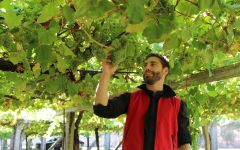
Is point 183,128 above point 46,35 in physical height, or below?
below

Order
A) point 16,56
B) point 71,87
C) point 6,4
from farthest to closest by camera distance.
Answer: point 71,87 < point 16,56 < point 6,4

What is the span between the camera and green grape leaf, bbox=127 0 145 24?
130cm

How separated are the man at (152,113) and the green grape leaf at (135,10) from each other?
54.5 inches

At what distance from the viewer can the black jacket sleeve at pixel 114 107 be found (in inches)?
109

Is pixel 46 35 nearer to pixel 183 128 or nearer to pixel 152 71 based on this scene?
pixel 152 71

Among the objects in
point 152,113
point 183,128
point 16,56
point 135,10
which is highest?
point 16,56

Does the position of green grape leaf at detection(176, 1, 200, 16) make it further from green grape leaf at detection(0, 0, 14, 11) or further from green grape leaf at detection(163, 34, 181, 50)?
green grape leaf at detection(0, 0, 14, 11)

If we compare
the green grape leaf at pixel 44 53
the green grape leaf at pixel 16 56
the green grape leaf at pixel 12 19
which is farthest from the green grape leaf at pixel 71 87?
the green grape leaf at pixel 12 19

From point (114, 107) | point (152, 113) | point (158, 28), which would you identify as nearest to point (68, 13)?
point (158, 28)

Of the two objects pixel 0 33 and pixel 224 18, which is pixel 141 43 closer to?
pixel 224 18

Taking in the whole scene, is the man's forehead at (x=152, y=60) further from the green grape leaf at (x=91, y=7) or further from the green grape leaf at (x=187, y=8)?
the green grape leaf at (x=91, y=7)

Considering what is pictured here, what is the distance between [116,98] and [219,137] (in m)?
26.0

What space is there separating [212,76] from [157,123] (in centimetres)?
128

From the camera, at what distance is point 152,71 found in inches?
120
